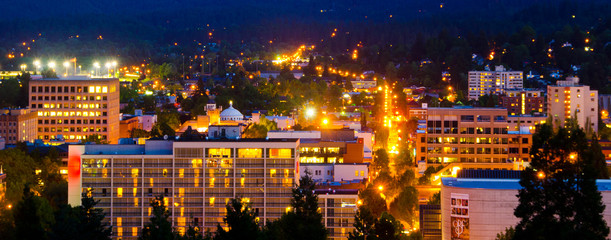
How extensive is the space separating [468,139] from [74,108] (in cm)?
2721

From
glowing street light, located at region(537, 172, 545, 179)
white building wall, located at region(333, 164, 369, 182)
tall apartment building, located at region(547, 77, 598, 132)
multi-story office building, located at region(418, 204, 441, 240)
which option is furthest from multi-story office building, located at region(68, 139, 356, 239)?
tall apartment building, located at region(547, 77, 598, 132)

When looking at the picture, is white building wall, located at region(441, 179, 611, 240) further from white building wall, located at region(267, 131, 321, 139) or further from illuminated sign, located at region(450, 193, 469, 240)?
white building wall, located at region(267, 131, 321, 139)

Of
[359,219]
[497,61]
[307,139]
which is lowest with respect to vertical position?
[359,219]

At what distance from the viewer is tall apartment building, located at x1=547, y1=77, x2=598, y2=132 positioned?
8412cm

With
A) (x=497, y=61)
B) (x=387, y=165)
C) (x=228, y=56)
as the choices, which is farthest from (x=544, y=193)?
(x=228, y=56)

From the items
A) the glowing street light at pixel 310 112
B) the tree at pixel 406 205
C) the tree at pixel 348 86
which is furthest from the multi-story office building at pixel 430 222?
the tree at pixel 348 86

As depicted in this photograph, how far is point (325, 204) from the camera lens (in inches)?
1561

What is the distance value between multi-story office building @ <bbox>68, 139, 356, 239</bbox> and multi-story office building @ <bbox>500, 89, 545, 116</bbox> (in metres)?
55.7

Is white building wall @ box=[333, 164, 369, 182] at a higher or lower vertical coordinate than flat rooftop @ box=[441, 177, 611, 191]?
higher

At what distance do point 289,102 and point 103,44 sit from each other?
8051 centimetres

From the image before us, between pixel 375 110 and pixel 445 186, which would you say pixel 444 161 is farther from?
pixel 375 110

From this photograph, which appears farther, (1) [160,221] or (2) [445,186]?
(2) [445,186]

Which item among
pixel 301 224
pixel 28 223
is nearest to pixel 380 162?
pixel 301 224

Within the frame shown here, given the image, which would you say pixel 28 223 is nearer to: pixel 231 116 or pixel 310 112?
pixel 231 116
